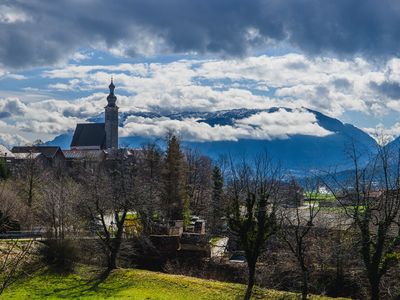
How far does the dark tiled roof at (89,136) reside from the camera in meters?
163

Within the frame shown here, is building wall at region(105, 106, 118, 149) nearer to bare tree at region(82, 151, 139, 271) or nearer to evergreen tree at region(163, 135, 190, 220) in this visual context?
evergreen tree at region(163, 135, 190, 220)

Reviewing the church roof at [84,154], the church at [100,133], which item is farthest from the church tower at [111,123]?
the church roof at [84,154]

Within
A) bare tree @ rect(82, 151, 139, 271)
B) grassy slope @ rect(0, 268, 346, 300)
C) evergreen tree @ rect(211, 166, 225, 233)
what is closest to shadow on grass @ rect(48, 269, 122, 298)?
grassy slope @ rect(0, 268, 346, 300)

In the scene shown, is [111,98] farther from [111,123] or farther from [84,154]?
[84,154]

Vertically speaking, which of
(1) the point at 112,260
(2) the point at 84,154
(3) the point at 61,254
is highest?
(2) the point at 84,154

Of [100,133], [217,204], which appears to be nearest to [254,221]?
[217,204]

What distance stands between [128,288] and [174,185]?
3129 centimetres

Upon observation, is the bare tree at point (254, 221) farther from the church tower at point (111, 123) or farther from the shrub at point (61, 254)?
the church tower at point (111, 123)

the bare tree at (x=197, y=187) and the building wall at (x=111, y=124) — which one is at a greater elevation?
the building wall at (x=111, y=124)

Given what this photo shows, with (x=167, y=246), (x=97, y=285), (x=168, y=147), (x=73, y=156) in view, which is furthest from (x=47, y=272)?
(x=73, y=156)

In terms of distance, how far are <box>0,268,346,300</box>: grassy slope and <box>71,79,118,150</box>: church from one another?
125109 millimetres

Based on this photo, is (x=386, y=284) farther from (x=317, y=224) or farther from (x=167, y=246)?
(x=167, y=246)

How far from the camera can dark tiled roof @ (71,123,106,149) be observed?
16312 cm

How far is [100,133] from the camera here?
16488cm
